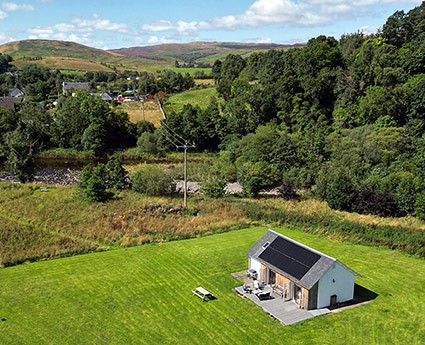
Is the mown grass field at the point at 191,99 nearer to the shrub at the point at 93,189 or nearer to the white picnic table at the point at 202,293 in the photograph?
the shrub at the point at 93,189

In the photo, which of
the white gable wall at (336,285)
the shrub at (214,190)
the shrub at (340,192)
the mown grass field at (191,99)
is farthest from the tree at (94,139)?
the white gable wall at (336,285)

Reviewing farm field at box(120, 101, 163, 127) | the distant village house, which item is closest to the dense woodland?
farm field at box(120, 101, 163, 127)

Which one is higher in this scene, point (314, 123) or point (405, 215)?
point (314, 123)

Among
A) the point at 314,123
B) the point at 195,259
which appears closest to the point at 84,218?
the point at 195,259

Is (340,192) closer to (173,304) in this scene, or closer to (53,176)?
(173,304)

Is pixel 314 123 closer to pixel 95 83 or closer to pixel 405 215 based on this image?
pixel 405 215

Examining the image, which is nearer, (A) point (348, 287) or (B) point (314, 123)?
(A) point (348, 287)

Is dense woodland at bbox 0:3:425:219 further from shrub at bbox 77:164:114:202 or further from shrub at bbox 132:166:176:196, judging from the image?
shrub at bbox 77:164:114:202

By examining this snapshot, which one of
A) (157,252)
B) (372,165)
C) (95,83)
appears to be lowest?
(157,252)
